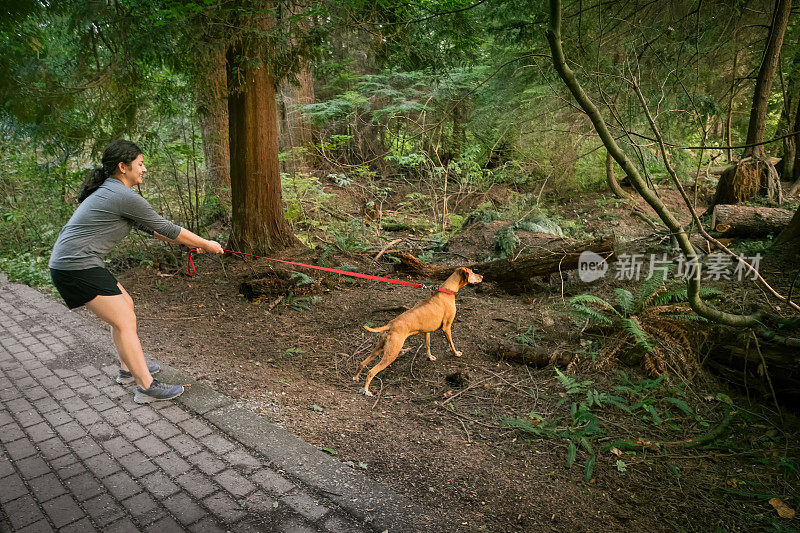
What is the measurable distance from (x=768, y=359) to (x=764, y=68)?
19.4ft

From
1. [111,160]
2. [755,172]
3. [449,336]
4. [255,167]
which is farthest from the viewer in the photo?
[755,172]

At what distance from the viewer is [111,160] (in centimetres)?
364

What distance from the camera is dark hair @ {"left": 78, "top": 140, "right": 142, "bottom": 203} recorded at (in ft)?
11.9

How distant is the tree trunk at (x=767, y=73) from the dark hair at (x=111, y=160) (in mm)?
7770

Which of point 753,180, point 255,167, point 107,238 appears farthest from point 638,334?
point 753,180

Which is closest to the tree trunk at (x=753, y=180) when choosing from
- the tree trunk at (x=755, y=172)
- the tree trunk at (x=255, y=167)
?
the tree trunk at (x=755, y=172)

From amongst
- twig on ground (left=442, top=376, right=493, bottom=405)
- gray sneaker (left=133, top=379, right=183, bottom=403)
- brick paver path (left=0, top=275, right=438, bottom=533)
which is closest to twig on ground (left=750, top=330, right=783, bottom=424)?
twig on ground (left=442, top=376, right=493, bottom=405)

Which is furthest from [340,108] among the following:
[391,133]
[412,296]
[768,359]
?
[768,359]

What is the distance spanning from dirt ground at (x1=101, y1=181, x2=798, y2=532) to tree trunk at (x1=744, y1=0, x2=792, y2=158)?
14.6 ft

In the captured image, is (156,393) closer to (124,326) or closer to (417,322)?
(124,326)

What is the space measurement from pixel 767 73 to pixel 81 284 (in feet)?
33.0

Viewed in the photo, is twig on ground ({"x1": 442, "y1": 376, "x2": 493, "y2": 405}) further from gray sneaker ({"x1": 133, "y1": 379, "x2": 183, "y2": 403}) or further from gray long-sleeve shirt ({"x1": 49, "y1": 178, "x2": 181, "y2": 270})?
gray long-sleeve shirt ({"x1": 49, "y1": 178, "x2": 181, "y2": 270})

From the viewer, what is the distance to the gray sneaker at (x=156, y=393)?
3.93 meters

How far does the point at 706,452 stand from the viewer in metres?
3.42
